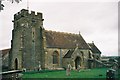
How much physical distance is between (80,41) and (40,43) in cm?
1116

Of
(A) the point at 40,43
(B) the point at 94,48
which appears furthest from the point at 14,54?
(B) the point at 94,48

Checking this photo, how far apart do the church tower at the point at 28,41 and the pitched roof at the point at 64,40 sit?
2366mm

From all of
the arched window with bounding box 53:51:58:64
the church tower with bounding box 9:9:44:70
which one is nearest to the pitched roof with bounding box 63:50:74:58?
the arched window with bounding box 53:51:58:64

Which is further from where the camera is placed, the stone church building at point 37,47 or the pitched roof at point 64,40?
the pitched roof at point 64,40

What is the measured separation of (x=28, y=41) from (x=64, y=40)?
8.56 metres

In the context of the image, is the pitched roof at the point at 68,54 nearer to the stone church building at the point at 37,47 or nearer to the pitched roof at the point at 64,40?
the stone church building at the point at 37,47

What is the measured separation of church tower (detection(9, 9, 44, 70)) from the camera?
4362 cm

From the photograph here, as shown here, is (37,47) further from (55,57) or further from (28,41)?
(55,57)

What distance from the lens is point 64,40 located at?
4981cm

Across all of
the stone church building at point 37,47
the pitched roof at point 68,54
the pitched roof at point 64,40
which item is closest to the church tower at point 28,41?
the stone church building at point 37,47

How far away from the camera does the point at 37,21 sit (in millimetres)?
45531

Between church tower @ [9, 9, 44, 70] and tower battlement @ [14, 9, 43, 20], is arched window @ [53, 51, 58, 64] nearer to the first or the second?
church tower @ [9, 9, 44, 70]

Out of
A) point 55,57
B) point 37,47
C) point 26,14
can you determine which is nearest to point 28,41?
point 37,47

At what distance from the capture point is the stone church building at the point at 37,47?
144ft
